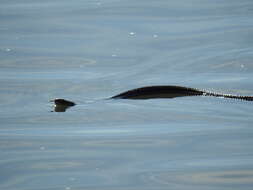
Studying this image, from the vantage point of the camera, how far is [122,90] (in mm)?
10992

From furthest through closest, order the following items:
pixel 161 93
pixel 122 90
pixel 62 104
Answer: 1. pixel 122 90
2. pixel 161 93
3. pixel 62 104

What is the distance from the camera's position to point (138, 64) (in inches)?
480

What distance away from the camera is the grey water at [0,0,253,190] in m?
7.54

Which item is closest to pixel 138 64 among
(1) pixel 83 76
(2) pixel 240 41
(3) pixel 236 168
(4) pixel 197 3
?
(1) pixel 83 76

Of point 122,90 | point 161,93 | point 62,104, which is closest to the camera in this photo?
point 62,104

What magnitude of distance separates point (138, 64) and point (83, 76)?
99 centimetres

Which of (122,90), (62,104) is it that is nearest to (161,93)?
(122,90)

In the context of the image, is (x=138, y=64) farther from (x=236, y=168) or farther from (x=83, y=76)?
(x=236, y=168)

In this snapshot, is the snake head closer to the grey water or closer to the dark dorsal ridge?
the dark dorsal ridge

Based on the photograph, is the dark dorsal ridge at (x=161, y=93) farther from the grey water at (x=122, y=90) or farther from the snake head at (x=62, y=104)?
the grey water at (x=122, y=90)

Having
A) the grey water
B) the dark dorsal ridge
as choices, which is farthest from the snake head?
the grey water

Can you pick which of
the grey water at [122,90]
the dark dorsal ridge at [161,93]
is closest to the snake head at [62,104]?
the dark dorsal ridge at [161,93]

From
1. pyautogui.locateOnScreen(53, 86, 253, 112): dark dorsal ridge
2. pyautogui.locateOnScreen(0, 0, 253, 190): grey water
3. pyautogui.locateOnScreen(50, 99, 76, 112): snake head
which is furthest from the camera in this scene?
pyautogui.locateOnScreen(53, 86, 253, 112): dark dorsal ridge

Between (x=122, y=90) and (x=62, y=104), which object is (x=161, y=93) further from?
(x=62, y=104)
